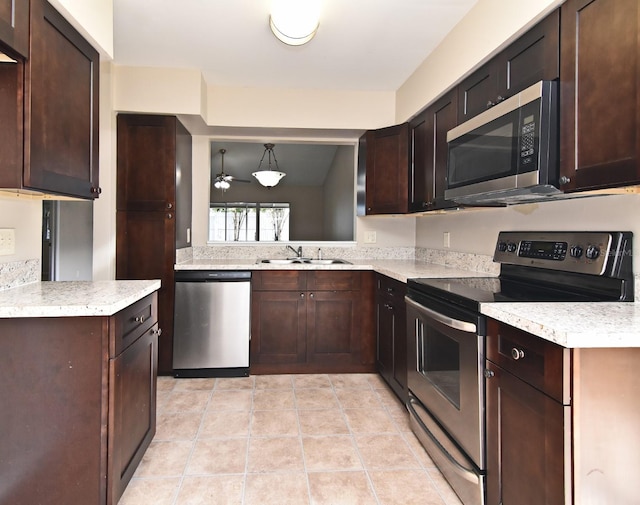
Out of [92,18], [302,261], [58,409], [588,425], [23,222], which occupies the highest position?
[92,18]

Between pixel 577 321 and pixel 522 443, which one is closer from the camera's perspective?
pixel 577 321

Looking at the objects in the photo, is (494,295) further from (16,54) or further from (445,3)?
(16,54)

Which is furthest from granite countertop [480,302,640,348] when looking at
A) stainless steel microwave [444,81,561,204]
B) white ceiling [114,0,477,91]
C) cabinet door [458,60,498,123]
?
white ceiling [114,0,477,91]

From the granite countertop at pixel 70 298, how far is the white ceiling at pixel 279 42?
1.56 meters

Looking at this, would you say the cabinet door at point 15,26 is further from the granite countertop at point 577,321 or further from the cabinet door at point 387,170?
the cabinet door at point 387,170

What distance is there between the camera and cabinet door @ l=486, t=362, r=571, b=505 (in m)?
1.14

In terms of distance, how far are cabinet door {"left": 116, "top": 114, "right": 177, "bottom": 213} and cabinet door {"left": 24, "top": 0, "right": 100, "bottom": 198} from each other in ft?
3.76

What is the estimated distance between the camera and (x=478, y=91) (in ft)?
7.03

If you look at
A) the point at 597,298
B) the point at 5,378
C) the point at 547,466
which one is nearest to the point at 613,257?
the point at 597,298

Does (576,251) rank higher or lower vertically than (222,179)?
lower

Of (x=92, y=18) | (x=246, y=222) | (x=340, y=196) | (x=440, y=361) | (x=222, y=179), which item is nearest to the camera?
(x=92, y=18)

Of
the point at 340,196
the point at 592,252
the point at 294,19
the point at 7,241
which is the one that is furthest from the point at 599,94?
the point at 340,196

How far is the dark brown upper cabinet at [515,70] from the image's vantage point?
5.18 feet

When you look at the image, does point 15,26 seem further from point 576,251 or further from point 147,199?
point 576,251
